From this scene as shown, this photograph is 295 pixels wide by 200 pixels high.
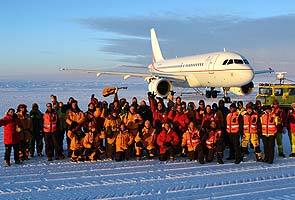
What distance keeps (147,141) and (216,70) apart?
14.1m

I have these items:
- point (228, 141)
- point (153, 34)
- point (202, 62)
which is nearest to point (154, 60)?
point (153, 34)

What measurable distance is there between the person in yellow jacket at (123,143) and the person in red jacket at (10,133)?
2251 millimetres

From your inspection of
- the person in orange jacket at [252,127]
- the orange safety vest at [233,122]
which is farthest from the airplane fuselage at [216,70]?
the orange safety vest at [233,122]

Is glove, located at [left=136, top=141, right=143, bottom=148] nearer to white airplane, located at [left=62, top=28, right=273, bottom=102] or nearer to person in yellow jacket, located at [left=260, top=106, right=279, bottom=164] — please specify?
person in yellow jacket, located at [left=260, top=106, right=279, bottom=164]

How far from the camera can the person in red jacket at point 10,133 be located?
8.78m

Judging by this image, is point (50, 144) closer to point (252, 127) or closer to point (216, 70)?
point (252, 127)

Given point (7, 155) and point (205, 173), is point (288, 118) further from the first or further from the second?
point (7, 155)

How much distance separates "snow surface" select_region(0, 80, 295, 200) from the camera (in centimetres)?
645

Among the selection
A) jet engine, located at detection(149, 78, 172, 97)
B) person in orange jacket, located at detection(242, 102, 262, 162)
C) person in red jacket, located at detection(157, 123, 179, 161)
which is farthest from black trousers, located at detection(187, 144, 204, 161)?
jet engine, located at detection(149, 78, 172, 97)

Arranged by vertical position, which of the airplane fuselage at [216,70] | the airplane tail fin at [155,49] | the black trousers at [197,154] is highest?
the airplane tail fin at [155,49]

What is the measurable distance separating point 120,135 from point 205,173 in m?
2.37

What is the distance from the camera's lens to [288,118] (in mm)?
9609

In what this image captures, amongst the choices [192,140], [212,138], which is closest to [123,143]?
[192,140]

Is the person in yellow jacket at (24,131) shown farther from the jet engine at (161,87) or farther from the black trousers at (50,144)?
the jet engine at (161,87)
